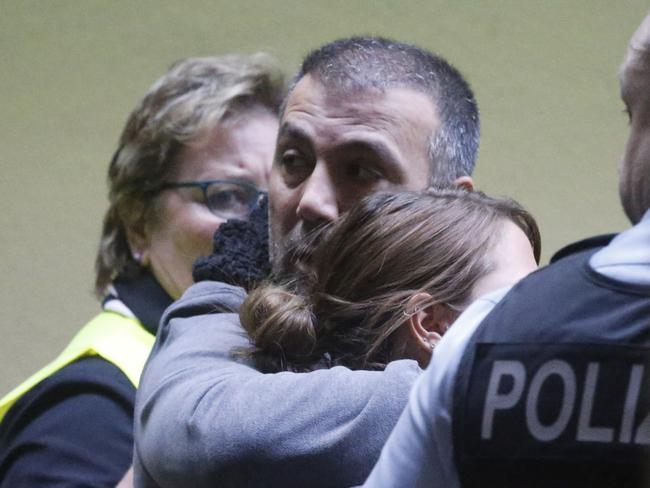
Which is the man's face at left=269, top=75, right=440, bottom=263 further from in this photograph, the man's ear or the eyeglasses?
the eyeglasses

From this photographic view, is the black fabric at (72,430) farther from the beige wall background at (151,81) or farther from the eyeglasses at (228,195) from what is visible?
the beige wall background at (151,81)

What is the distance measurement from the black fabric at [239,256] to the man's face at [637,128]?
0.60 m

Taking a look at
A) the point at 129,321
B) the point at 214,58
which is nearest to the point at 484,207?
the point at 129,321

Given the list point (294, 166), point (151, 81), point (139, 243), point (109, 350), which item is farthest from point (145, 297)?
point (151, 81)

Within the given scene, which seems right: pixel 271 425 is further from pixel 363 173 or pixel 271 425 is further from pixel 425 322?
pixel 363 173

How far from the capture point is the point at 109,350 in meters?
1.68

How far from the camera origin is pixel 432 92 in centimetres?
149

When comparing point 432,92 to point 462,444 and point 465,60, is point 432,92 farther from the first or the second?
point 465,60

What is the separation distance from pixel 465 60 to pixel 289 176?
1.68 meters

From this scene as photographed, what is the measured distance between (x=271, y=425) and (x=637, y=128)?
394mm

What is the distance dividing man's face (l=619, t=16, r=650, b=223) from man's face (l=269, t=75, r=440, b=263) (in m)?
0.58

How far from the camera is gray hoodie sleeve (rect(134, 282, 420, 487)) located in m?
0.96

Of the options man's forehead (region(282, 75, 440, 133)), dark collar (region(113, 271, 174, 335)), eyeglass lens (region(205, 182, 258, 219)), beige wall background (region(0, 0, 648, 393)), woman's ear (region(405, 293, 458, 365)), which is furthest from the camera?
beige wall background (region(0, 0, 648, 393))

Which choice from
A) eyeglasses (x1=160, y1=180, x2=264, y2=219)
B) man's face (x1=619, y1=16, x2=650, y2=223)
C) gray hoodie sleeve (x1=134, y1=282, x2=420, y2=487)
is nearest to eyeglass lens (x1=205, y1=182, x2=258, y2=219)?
eyeglasses (x1=160, y1=180, x2=264, y2=219)
